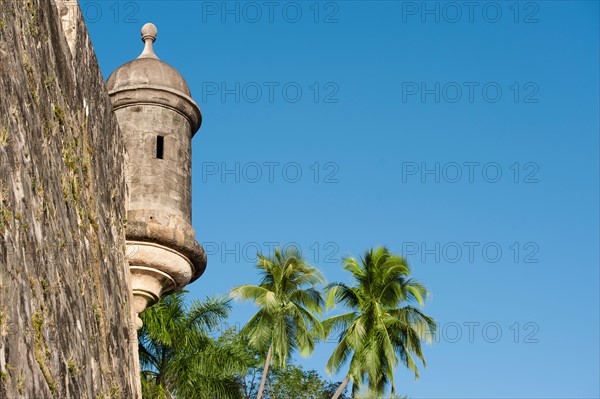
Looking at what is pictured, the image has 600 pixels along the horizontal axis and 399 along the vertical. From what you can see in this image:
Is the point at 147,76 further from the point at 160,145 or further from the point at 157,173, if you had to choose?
the point at 157,173

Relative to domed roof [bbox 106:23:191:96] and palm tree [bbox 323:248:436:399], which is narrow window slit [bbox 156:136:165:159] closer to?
domed roof [bbox 106:23:191:96]

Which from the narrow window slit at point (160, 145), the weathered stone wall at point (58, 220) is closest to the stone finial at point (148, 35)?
the narrow window slit at point (160, 145)

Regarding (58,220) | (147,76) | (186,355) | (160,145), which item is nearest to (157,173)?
(160,145)

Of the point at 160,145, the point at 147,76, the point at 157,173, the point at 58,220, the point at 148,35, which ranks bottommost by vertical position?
the point at 58,220

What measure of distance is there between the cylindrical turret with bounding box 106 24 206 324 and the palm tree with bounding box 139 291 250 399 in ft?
41.0

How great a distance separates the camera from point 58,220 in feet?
22.3

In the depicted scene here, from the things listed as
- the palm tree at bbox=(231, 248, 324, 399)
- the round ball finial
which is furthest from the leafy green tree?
the round ball finial

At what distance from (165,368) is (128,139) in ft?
45.4

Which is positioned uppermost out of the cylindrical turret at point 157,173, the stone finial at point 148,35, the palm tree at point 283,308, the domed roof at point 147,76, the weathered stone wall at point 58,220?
the palm tree at point 283,308

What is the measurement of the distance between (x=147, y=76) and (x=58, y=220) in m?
4.66

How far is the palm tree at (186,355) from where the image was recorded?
76.9 ft

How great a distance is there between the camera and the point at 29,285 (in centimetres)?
574

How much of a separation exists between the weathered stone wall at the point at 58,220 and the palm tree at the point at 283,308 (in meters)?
20.4

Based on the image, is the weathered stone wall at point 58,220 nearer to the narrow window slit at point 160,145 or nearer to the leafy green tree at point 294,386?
the narrow window slit at point 160,145
